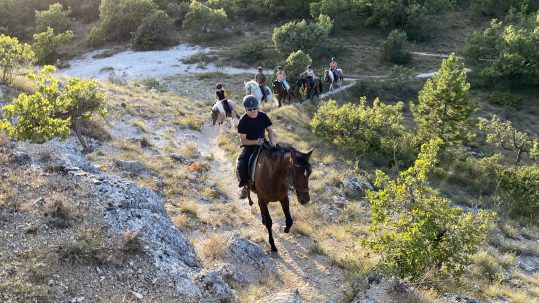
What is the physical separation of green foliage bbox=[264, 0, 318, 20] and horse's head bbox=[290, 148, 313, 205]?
54.6 m

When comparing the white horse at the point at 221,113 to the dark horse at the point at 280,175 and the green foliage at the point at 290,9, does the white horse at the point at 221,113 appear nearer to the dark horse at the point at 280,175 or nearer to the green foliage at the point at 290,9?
the dark horse at the point at 280,175

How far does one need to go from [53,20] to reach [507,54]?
52.9 metres

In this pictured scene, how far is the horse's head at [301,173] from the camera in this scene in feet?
29.7

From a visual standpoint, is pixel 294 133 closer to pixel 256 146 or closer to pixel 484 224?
pixel 256 146

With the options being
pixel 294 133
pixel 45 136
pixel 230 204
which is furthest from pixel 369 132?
pixel 45 136

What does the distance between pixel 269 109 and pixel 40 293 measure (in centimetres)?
2322

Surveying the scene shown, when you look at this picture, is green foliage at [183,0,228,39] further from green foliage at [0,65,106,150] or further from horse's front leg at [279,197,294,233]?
Result: horse's front leg at [279,197,294,233]

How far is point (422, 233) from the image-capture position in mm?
8320

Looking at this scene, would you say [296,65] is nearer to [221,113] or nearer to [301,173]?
[221,113]

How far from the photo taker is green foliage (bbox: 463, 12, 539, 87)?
40.9m

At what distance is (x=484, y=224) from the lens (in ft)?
27.3

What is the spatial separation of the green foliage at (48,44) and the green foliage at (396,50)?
36.7 m

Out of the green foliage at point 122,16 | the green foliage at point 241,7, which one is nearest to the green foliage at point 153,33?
the green foliage at point 122,16

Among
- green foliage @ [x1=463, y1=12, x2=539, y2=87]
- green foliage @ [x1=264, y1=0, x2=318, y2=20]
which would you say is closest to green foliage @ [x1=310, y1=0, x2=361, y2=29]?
green foliage @ [x1=264, y1=0, x2=318, y2=20]
